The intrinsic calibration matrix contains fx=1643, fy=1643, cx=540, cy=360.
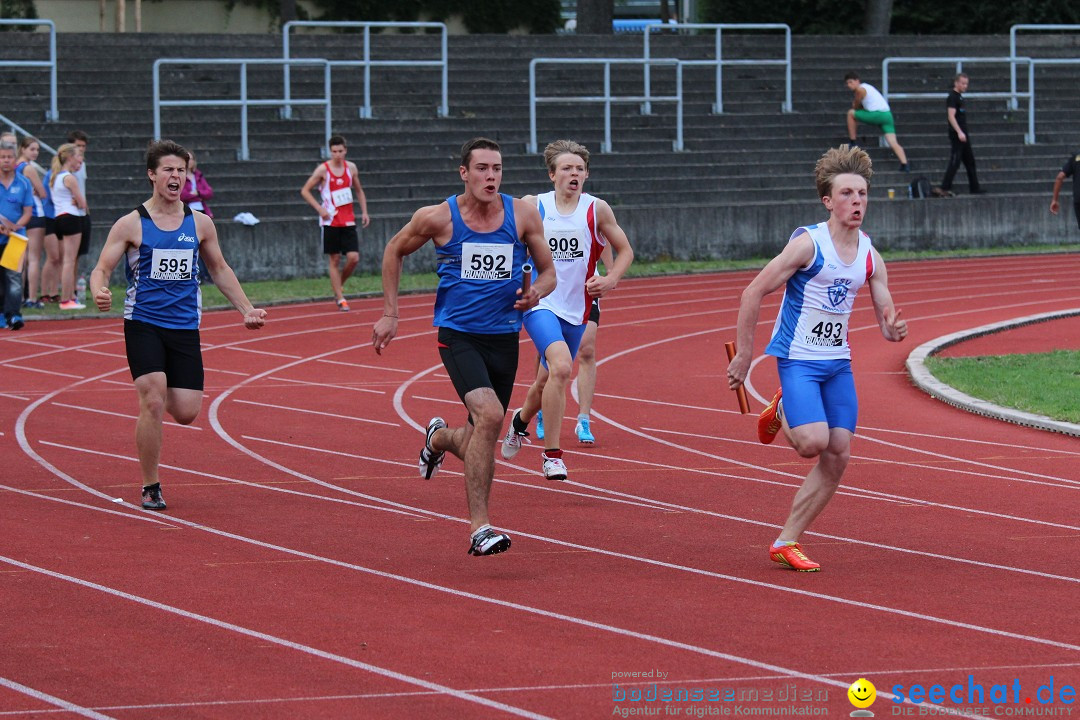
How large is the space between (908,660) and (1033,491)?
3.70 metres

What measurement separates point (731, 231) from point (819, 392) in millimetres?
17338

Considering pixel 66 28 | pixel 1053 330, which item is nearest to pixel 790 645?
pixel 1053 330

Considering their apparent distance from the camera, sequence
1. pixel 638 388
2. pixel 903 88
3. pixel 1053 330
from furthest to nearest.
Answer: pixel 903 88 → pixel 1053 330 → pixel 638 388

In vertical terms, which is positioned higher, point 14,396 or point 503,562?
point 14,396

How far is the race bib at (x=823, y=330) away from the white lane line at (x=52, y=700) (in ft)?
11.5

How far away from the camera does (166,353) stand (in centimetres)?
891

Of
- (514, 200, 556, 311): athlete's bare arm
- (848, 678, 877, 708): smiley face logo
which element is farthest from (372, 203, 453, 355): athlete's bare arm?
(848, 678, 877, 708): smiley face logo

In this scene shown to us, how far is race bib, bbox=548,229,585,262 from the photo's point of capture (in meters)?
10.2

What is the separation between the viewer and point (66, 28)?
1436 inches

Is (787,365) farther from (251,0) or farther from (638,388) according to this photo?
(251,0)

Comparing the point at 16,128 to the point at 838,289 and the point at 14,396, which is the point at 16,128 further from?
the point at 838,289

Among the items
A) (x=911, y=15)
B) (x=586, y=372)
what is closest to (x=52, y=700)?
(x=586, y=372)

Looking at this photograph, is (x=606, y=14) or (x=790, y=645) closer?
(x=790, y=645)

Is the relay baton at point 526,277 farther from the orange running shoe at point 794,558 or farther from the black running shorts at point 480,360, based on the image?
the orange running shoe at point 794,558
